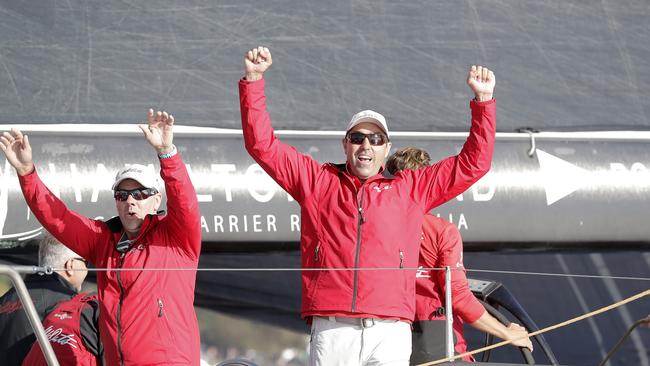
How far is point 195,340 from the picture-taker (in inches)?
102

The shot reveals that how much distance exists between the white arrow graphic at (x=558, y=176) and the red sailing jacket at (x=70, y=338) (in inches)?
71.2

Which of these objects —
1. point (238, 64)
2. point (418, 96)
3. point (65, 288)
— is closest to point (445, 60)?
point (418, 96)

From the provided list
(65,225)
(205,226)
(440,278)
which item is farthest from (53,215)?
(205,226)

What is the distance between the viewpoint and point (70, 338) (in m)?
2.84

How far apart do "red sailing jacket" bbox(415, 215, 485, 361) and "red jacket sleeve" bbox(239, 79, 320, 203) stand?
0.37 metres

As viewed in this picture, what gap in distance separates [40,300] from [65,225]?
1.62 feet

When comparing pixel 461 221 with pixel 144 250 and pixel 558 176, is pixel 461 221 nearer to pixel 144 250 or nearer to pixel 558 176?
pixel 558 176

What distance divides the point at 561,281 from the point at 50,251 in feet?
6.67

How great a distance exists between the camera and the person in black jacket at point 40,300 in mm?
3096

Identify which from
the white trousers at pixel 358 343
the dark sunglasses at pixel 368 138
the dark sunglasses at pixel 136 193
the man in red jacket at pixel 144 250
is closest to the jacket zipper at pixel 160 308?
the man in red jacket at pixel 144 250

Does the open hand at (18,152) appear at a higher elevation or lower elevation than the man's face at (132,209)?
higher

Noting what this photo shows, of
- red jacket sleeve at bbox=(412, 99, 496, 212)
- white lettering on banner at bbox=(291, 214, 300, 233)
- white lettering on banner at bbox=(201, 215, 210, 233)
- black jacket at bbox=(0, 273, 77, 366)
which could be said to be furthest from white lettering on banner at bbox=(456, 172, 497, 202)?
black jacket at bbox=(0, 273, 77, 366)

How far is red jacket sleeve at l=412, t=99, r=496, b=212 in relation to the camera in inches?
107

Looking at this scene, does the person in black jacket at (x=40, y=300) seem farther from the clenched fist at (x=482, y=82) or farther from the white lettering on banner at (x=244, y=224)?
the clenched fist at (x=482, y=82)
